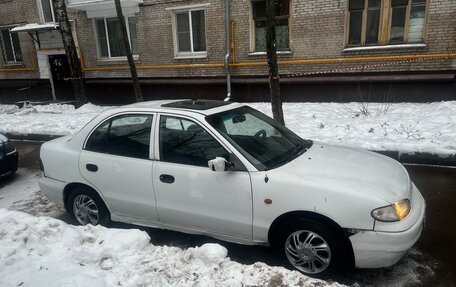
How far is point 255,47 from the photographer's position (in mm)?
11656

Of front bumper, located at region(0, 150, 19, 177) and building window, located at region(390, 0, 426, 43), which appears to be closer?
front bumper, located at region(0, 150, 19, 177)

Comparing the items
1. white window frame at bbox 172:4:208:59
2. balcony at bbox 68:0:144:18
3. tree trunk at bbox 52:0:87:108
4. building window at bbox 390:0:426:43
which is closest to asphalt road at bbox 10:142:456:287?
building window at bbox 390:0:426:43

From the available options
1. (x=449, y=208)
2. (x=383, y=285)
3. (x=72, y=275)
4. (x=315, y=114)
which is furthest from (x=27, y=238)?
(x=315, y=114)

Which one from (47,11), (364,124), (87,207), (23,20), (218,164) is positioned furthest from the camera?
(23,20)

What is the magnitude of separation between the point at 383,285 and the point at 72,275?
2500 millimetres

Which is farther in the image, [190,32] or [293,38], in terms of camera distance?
[190,32]

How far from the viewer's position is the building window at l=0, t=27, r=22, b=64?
54.3ft

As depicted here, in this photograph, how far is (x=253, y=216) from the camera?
10.5 feet

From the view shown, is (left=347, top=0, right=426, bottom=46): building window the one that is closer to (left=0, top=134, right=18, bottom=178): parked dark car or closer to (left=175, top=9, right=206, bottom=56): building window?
(left=175, top=9, right=206, bottom=56): building window

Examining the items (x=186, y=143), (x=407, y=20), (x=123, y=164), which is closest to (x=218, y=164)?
(x=186, y=143)

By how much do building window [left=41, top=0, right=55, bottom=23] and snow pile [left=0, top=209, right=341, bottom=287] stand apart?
14.5 meters

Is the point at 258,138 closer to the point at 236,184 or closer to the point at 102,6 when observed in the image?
the point at 236,184

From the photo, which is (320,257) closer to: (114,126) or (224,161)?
(224,161)

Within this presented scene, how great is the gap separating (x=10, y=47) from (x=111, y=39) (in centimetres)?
621
